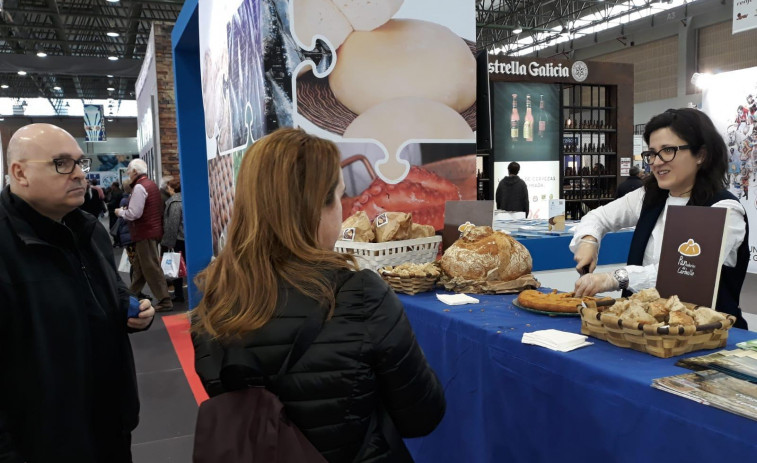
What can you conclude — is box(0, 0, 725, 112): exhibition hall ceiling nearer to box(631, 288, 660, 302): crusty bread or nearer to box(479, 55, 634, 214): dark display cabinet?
box(479, 55, 634, 214): dark display cabinet

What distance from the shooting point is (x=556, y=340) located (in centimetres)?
161

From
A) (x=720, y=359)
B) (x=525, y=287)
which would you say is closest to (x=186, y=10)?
(x=525, y=287)

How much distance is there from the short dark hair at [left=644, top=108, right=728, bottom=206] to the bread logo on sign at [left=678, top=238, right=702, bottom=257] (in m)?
0.39

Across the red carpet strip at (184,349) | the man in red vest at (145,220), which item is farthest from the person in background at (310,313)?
the man in red vest at (145,220)

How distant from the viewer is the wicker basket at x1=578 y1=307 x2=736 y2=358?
1.42m

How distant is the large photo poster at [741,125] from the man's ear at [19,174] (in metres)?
8.38

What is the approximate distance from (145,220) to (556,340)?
5.78 metres

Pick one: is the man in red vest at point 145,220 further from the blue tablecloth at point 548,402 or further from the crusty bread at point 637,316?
the crusty bread at point 637,316

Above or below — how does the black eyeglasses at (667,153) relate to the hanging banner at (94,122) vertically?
below

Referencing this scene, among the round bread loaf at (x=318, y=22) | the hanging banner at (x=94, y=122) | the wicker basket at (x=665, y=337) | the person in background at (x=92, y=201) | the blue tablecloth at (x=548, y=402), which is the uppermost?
the hanging banner at (x=94, y=122)

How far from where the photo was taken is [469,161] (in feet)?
12.5

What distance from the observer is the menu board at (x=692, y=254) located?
5.31ft

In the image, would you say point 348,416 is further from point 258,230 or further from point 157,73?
point 157,73

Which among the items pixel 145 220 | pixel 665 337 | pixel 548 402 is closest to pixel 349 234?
pixel 548 402
